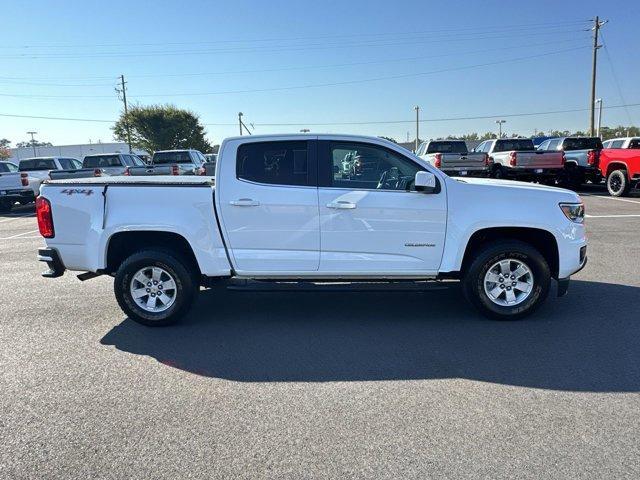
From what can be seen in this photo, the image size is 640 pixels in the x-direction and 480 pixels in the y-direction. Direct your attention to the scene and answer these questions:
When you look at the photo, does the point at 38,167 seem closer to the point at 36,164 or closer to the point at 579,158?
the point at 36,164

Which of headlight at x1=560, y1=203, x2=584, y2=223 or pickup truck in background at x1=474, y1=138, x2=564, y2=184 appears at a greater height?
pickup truck in background at x1=474, y1=138, x2=564, y2=184

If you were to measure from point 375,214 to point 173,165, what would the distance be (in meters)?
15.9

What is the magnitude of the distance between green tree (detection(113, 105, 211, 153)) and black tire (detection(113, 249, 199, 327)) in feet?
174

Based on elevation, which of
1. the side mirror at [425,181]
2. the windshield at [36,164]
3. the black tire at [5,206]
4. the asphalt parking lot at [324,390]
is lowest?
the asphalt parking lot at [324,390]

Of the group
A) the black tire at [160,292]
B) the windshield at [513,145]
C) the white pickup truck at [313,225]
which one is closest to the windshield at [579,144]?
the windshield at [513,145]

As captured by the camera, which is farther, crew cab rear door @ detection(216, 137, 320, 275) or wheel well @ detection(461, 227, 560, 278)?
wheel well @ detection(461, 227, 560, 278)

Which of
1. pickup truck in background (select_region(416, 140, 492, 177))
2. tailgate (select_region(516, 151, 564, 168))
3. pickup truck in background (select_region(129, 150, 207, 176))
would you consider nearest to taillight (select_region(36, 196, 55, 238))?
pickup truck in background (select_region(129, 150, 207, 176))

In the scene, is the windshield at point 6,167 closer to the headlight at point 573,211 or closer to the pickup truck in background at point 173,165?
the pickup truck in background at point 173,165

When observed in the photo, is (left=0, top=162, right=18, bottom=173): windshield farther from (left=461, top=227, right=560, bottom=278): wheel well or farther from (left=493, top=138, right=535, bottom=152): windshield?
(left=493, top=138, right=535, bottom=152): windshield

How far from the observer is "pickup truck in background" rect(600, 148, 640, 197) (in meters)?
15.6

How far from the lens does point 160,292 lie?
205 inches

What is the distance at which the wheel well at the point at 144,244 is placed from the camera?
5.24m

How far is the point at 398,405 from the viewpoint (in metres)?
3.52

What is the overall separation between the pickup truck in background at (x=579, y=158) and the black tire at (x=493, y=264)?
15020mm
